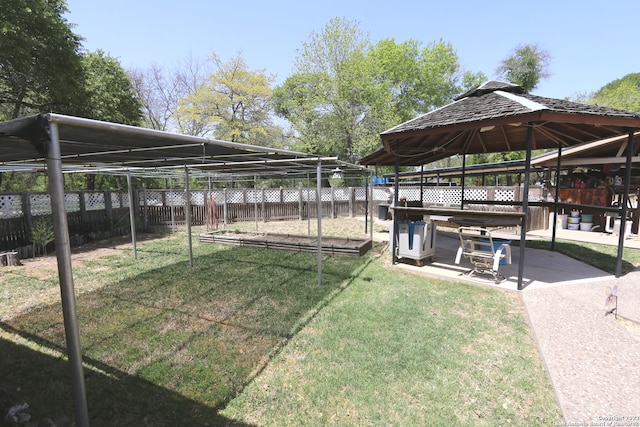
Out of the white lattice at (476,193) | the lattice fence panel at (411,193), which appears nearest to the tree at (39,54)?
the lattice fence panel at (411,193)

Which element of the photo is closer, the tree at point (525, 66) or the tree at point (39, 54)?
the tree at point (39, 54)

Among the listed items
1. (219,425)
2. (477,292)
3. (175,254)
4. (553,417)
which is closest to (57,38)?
(175,254)

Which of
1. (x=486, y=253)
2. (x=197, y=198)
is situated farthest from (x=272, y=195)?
(x=486, y=253)

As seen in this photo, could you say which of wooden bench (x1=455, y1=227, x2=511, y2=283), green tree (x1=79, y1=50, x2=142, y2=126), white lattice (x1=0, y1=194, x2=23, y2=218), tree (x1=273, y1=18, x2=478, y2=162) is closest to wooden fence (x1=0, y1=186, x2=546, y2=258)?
white lattice (x1=0, y1=194, x2=23, y2=218)

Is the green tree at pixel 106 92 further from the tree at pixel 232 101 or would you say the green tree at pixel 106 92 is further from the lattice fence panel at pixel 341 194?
the lattice fence panel at pixel 341 194

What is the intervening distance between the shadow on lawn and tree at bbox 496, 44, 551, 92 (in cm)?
3194

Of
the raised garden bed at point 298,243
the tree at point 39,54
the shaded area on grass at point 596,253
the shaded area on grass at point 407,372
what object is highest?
the tree at point 39,54

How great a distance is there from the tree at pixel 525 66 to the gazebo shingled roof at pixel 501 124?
2552 cm

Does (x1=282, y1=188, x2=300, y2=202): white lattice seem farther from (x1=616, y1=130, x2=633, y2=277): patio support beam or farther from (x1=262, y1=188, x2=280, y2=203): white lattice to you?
(x1=616, y1=130, x2=633, y2=277): patio support beam

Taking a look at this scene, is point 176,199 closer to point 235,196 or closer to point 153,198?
point 153,198

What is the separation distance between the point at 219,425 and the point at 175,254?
6.13m

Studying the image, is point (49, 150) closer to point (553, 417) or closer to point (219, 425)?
point (219, 425)

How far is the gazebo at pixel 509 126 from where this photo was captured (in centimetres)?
473

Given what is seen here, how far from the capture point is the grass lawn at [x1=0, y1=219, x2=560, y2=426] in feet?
7.82
